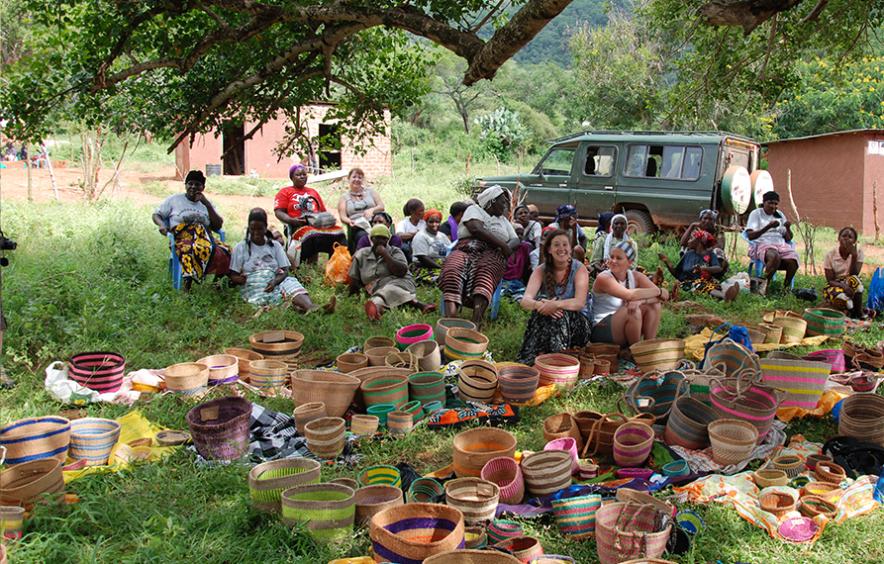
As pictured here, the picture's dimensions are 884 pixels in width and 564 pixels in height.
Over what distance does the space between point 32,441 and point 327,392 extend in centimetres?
155

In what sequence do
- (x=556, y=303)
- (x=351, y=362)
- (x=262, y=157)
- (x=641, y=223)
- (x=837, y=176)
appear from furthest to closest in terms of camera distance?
(x=262, y=157)
(x=837, y=176)
(x=641, y=223)
(x=556, y=303)
(x=351, y=362)

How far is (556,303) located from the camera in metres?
5.46

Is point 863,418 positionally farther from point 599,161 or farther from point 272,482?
point 599,161

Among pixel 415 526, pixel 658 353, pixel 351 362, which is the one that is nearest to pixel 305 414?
pixel 351 362

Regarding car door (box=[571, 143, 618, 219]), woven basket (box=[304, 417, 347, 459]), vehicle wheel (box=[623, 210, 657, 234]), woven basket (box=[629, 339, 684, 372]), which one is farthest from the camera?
car door (box=[571, 143, 618, 219])

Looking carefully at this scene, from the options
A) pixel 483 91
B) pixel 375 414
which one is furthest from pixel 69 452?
pixel 483 91

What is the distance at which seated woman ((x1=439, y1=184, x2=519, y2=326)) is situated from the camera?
6.52m

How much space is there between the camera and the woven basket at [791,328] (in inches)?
248

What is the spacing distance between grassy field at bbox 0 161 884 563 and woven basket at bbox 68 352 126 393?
0.68ft

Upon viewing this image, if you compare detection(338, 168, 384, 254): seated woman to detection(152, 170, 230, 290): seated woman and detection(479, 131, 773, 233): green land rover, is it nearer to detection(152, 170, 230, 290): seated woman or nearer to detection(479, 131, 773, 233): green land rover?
detection(152, 170, 230, 290): seated woman

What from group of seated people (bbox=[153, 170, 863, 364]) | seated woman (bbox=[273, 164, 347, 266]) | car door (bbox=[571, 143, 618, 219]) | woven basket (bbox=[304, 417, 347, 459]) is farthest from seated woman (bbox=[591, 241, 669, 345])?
car door (bbox=[571, 143, 618, 219])

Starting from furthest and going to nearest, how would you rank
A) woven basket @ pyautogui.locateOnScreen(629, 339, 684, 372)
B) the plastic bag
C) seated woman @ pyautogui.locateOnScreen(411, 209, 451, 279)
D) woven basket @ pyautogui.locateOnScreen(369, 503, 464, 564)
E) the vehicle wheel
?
the vehicle wheel
seated woman @ pyautogui.locateOnScreen(411, 209, 451, 279)
the plastic bag
woven basket @ pyautogui.locateOnScreen(629, 339, 684, 372)
woven basket @ pyautogui.locateOnScreen(369, 503, 464, 564)

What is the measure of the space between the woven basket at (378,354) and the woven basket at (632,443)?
1.79 m

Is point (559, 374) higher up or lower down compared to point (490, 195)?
lower down
